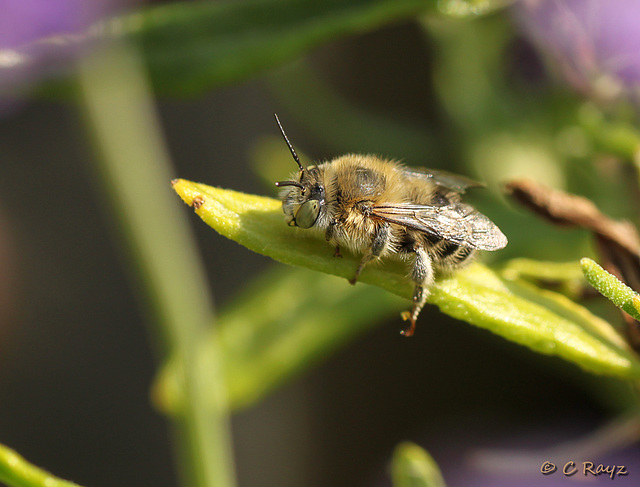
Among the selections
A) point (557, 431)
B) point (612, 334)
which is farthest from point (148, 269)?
point (557, 431)

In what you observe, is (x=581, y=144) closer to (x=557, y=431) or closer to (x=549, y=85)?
(x=549, y=85)

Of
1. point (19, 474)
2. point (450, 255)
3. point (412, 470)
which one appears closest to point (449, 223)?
point (450, 255)

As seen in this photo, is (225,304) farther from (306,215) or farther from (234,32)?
(306,215)

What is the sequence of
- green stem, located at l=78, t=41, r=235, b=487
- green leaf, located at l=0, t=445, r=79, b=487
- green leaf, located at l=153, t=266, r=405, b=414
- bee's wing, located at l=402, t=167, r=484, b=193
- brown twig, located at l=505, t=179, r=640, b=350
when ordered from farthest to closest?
green leaf, located at l=153, t=266, r=405, b=414
green stem, located at l=78, t=41, r=235, b=487
bee's wing, located at l=402, t=167, r=484, b=193
brown twig, located at l=505, t=179, r=640, b=350
green leaf, located at l=0, t=445, r=79, b=487

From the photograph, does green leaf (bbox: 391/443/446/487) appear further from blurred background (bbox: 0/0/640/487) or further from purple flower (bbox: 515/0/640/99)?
blurred background (bbox: 0/0/640/487)

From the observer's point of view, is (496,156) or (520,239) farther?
(496,156)

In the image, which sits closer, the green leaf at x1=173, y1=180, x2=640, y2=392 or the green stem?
the green leaf at x1=173, y1=180, x2=640, y2=392

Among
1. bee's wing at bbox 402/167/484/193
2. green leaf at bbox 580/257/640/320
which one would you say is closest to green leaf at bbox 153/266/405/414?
bee's wing at bbox 402/167/484/193
